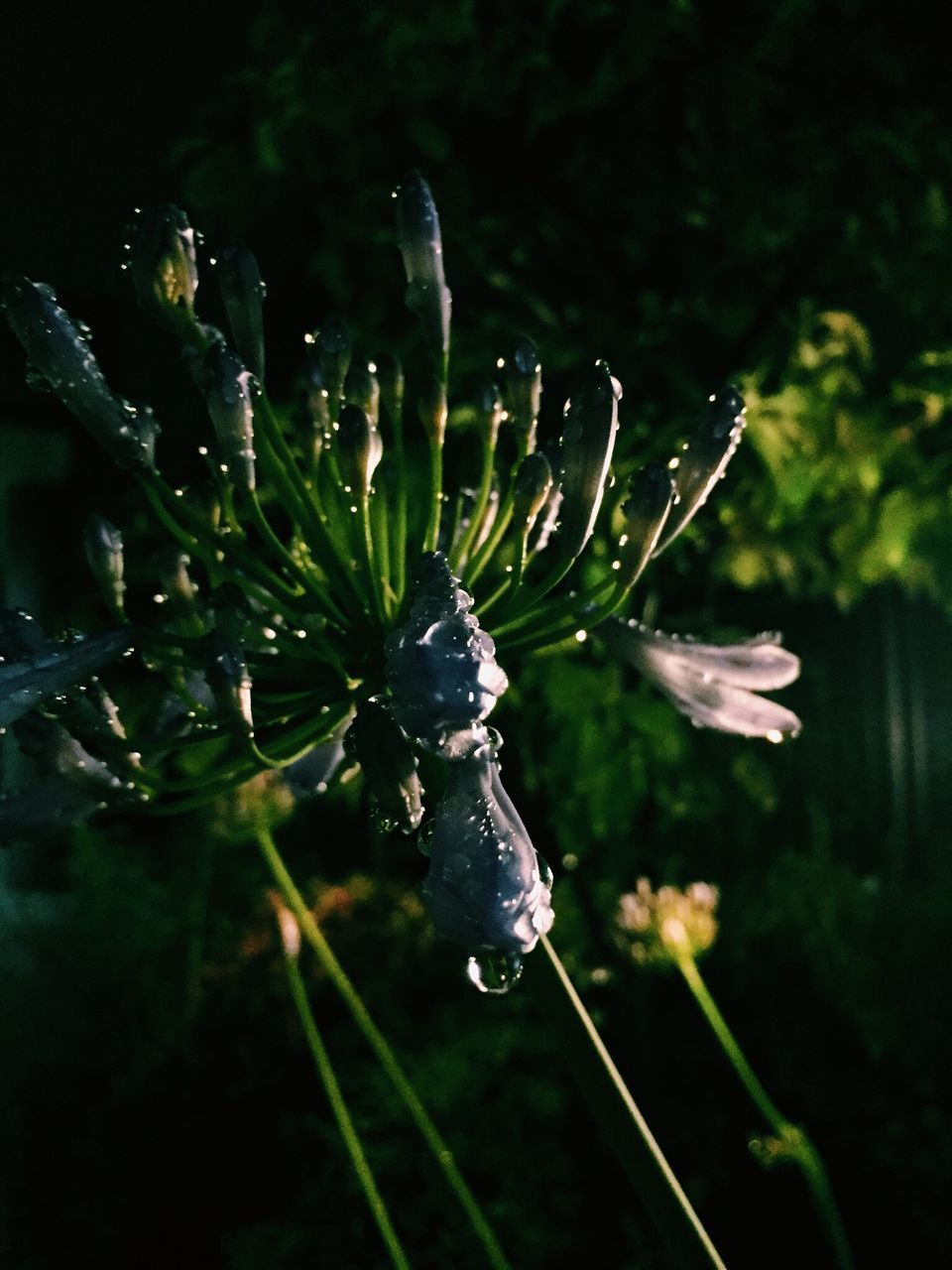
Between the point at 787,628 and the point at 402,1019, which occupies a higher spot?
the point at 787,628

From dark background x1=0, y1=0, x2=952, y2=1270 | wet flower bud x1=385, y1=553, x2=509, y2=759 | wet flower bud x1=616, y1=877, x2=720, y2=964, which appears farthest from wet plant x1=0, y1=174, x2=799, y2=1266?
dark background x1=0, y1=0, x2=952, y2=1270

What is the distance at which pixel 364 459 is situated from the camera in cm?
90

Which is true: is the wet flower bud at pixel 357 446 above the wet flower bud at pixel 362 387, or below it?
below

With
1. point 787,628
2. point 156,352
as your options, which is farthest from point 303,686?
point 156,352

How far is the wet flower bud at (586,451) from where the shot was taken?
770mm

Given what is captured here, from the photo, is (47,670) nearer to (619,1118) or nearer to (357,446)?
(357,446)

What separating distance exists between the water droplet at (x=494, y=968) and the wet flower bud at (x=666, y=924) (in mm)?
1391

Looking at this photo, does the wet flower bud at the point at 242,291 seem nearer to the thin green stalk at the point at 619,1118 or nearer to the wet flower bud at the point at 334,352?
the wet flower bud at the point at 334,352

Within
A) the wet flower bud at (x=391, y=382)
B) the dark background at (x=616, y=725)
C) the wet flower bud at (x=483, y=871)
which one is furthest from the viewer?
the dark background at (x=616, y=725)

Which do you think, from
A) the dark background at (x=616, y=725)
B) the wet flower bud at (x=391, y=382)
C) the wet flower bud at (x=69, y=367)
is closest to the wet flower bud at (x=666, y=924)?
the dark background at (x=616, y=725)

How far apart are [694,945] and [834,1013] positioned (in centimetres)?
179

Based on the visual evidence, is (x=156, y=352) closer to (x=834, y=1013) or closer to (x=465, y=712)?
(x=834, y=1013)

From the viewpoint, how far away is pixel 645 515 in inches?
31.3

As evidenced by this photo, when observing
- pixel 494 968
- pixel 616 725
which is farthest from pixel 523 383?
pixel 616 725
